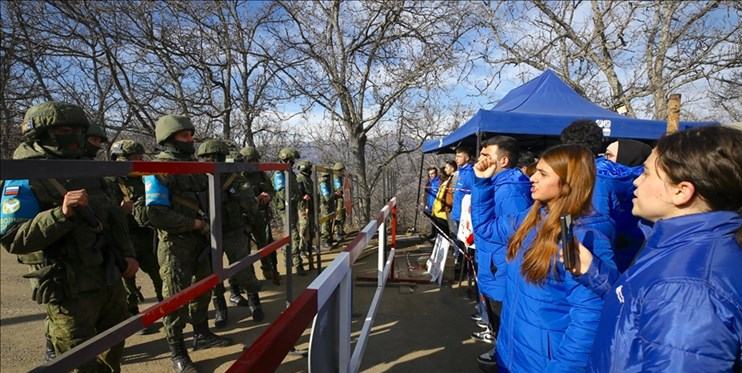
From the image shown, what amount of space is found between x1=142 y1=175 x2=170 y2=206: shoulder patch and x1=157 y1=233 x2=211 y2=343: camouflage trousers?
14.7 inches

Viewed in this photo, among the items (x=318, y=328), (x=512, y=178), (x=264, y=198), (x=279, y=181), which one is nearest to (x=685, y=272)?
(x=318, y=328)

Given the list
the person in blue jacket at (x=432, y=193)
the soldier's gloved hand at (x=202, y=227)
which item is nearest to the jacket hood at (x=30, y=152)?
the soldier's gloved hand at (x=202, y=227)

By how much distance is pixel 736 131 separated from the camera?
3.35ft

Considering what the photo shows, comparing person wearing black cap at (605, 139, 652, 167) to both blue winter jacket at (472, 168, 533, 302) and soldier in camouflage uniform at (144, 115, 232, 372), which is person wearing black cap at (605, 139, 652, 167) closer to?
Answer: blue winter jacket at (472, 168, 533, 302)

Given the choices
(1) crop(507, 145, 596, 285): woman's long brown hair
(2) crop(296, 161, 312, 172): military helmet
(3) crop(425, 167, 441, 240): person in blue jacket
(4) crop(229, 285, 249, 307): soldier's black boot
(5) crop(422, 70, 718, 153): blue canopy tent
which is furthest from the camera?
(3) crop(425, 167, 441, 240): person in blue jacket

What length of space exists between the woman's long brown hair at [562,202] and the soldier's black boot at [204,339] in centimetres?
332

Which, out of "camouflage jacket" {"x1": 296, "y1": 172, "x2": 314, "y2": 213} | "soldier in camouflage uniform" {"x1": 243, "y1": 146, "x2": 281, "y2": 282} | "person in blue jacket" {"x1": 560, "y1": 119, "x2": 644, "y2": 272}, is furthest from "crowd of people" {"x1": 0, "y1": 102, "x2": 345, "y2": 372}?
"person in blue jacket" {"x1": 560, "y1": 119, "x2": 644, "y2": 272}

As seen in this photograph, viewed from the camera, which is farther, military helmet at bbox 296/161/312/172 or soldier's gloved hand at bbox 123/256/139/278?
military helmet at bbox 296/161/312/172

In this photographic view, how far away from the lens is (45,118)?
212 cm

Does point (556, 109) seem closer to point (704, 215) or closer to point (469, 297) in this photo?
point (469, 297)

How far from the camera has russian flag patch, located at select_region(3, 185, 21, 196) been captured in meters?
1.97

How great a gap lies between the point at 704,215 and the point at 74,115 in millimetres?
3142

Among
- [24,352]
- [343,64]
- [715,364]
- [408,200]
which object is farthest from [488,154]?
[408,200]

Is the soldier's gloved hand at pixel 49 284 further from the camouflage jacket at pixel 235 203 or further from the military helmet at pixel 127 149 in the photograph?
the military helmet at pixel 127 149
